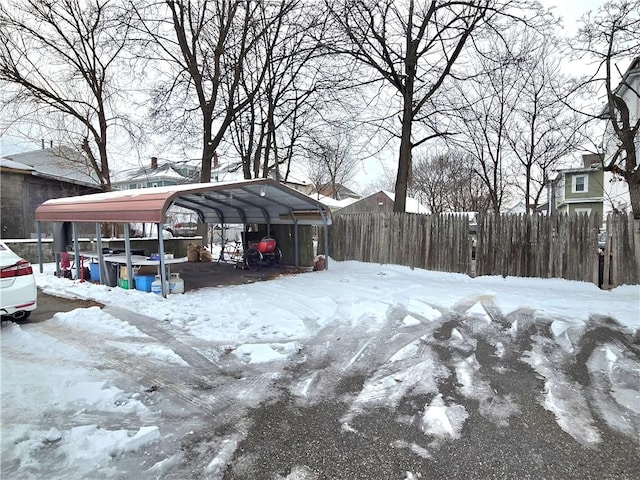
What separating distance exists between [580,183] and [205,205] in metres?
26.8

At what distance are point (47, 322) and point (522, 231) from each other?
9.86 meters

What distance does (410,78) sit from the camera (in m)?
12.8

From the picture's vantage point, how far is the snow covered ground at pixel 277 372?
109 inches

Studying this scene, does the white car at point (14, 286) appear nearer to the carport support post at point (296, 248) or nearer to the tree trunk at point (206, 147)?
the carport support post at point (296, 248)

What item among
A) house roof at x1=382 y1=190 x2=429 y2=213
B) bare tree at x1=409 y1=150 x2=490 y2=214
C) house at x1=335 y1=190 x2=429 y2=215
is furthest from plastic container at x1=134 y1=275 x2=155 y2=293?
house at x1=335 y1=190 x2=429 y2=215

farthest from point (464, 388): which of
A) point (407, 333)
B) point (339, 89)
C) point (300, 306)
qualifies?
point (339, 89)

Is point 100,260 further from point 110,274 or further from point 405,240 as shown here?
point 405,240

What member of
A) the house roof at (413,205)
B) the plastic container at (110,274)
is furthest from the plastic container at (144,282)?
the house roof at (413,205)

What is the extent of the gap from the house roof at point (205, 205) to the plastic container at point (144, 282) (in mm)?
1278

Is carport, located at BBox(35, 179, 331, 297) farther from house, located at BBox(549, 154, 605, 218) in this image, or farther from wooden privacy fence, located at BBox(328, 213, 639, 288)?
house, located at BBox(549, 154, 605, 218)

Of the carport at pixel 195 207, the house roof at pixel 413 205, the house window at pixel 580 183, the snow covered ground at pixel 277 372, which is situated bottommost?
the snow covered ground at pixel 277 372

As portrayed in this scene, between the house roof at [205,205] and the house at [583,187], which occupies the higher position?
the house at [583,187]

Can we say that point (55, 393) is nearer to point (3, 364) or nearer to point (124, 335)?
point (3, 364)

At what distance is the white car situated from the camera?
203 inches
